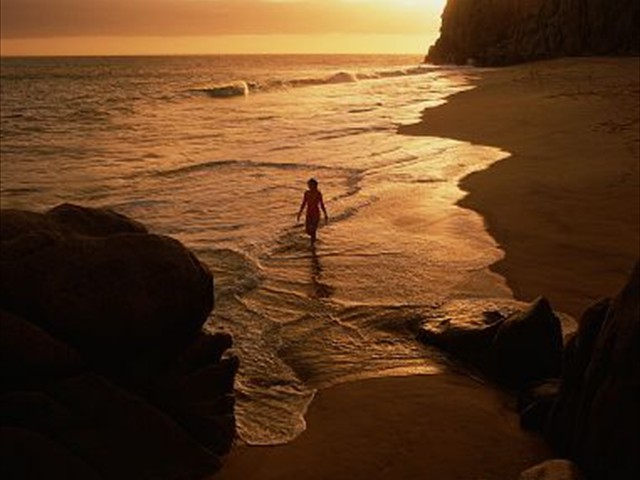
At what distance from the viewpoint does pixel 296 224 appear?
46.6ft

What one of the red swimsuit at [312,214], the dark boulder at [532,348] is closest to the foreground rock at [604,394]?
the dark boulder at [532,348]

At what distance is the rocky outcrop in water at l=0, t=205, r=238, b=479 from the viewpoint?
4.91 metres

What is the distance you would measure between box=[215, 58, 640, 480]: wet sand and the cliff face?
125 feet

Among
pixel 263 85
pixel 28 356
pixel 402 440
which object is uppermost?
pixel 28 356

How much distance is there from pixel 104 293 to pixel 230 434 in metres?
1.72

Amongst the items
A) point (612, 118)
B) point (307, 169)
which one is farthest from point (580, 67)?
point (307, 169)

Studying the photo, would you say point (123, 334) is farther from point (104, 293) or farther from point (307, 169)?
point (307, 169)

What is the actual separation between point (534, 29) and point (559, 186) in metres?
60.0

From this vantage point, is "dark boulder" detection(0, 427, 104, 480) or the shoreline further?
the shoreline

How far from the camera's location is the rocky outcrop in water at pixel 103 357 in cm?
491

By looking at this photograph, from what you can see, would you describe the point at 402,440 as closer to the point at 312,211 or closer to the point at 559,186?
the point at 312,211

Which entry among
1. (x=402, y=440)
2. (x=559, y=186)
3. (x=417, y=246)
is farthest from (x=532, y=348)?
(x=559, y=186)

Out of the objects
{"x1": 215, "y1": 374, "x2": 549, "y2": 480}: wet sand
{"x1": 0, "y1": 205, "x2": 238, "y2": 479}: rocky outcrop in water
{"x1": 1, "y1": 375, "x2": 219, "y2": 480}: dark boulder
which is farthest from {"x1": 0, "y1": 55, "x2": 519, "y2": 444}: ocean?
{"x1": 1, "y1": 375, "x2": 219, "y2": 480}: dark boulder

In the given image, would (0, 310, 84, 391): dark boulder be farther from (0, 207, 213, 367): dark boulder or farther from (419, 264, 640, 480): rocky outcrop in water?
(419, 264, 640, 480): rocky outcrop in water
